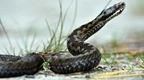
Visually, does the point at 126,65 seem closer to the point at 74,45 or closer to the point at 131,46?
the point at 74,45

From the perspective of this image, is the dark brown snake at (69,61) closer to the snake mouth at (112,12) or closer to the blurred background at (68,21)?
the snake mouth at (112,12)

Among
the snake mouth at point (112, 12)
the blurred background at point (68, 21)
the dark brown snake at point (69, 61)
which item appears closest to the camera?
the dark brown snake at point (69, 61)

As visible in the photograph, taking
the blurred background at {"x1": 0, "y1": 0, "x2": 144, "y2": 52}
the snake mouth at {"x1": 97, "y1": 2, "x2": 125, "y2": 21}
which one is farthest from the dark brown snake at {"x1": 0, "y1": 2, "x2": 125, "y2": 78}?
the blurred background at {"x1": 0, "y1": 0, "x2": 144, "y2": 52}

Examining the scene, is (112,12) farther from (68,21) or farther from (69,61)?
(68,21)

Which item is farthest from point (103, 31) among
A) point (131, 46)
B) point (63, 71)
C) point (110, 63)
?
point (63, 71)

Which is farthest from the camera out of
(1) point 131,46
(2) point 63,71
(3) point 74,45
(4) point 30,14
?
(4) point 30,14

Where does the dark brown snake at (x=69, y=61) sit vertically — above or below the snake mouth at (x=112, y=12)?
below

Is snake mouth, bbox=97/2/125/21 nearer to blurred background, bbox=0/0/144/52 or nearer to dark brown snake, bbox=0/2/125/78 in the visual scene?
dark brown snake, bbox=0/2/125/78

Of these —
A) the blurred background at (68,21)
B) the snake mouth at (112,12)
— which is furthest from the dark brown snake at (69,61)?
the blurred background at (68,21)
